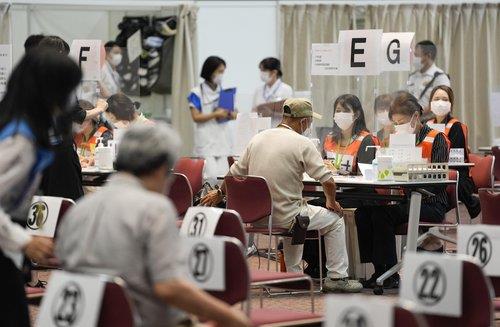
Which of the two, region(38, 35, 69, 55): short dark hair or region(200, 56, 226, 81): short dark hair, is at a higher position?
region(200, 56, 226, 81): short dark hair

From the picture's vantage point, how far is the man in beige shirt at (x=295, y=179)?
293 inches

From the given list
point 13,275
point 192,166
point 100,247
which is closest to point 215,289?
point 13,275

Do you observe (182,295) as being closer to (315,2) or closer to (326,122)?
(326,122)

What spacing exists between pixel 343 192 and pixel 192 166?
1704 millimetres

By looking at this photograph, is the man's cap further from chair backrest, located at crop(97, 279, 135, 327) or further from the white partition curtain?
the white partition curtain

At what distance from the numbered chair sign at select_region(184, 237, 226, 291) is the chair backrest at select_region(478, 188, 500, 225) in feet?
7.50

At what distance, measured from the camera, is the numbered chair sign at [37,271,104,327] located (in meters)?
3.34

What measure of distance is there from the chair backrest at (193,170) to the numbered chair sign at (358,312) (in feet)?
19.6

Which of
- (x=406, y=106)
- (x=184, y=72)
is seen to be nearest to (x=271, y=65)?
(x=184, y=72)

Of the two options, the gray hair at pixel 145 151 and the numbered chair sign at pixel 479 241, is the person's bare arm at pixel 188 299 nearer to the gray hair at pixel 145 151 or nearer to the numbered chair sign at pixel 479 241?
the gray hair at pixel 145 151

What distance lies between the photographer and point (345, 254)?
25.3ft

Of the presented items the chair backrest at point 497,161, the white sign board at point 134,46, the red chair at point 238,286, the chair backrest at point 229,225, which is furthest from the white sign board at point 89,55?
the red chair at point 238,286

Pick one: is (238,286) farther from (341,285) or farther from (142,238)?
(341,285)

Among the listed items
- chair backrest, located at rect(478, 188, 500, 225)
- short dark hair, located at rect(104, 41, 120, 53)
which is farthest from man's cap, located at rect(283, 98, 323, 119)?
short dark hair, located at rect(104, 41, 120, 53)
